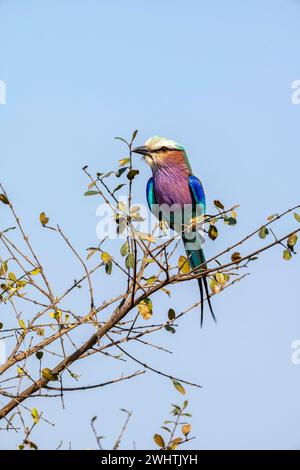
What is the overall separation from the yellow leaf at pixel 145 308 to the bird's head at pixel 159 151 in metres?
2.62

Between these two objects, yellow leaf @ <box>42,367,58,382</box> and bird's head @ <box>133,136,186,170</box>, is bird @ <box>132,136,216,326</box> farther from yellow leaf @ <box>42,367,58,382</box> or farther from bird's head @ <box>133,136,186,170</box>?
yellow leaf @ <box>42,367,58,382</box>

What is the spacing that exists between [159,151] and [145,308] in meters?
2.69

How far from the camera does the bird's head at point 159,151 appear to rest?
602 centimetres

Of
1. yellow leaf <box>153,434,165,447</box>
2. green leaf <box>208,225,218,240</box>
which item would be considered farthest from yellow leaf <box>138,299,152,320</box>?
yellow leaf <box>153,434,165,447</box>

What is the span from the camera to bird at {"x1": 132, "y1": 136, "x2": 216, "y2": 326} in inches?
232

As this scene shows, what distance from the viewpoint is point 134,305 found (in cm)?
352

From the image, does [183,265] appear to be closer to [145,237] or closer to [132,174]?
[145,237]

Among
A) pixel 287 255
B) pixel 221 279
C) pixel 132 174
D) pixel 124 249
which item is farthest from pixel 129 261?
pixel 287 255

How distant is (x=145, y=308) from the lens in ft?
11.6

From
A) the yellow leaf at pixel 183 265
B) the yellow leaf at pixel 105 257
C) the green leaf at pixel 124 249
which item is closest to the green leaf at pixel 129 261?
the green leaf at pixel 124 249

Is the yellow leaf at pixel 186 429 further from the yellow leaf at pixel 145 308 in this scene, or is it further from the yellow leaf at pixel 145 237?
the yellow leaf at pixel 145 237

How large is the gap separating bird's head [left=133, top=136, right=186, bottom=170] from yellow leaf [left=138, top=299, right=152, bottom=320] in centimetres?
262
